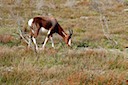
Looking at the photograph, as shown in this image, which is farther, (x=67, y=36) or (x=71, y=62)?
(x=67, y=36)

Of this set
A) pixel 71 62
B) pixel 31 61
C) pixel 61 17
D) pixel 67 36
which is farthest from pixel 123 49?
pixel 61 17

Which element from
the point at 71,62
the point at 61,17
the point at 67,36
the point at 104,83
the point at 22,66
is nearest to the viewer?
the point at 104,83

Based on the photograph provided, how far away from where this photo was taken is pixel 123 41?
16.5m

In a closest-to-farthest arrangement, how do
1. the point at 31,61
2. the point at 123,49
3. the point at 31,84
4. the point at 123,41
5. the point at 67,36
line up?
the point at 31,84, the point at 31,61, the point at 123,49, the point at 67,36, the point at 123,41

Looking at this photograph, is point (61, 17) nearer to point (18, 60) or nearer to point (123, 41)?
point (123, 41)

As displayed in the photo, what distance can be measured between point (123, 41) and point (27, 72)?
32.6 feet

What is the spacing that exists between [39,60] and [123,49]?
5.68 m

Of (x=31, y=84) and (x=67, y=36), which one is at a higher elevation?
(x=31, y=84)

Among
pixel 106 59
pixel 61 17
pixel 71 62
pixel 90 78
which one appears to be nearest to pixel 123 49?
pixel 106 59

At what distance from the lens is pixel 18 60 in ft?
28.6

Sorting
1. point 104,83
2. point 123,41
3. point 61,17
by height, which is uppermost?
point 104,83

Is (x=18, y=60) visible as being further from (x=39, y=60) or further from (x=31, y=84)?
(x=31, y=84)

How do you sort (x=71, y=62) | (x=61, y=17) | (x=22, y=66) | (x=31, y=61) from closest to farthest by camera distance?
1. (x=22, y=66)
2. (x=31, y=61)
3. (x=71, y=62)
4. (x=61, y=17)

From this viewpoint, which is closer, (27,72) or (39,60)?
(27,72)
